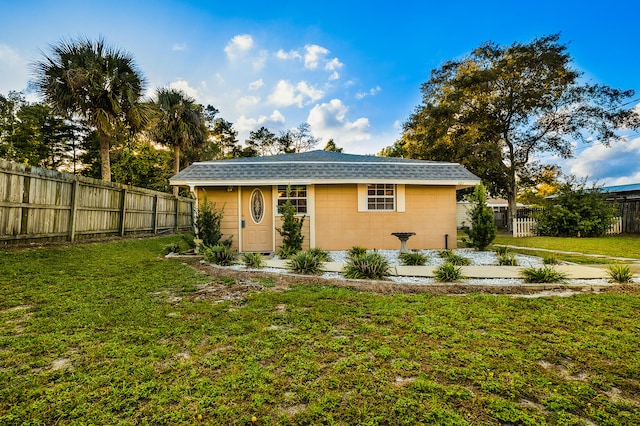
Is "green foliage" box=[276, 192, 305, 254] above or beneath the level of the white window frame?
beneath

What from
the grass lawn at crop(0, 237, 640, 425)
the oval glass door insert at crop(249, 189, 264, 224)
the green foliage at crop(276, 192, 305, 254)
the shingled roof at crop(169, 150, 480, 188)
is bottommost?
the grass lawn at crop(0, 237, 640, 425)

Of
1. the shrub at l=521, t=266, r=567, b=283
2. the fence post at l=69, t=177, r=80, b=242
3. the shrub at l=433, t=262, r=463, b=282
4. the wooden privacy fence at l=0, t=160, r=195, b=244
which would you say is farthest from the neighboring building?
the shrub at l=521, t=266, r=567, b=283

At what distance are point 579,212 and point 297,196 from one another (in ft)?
46.0

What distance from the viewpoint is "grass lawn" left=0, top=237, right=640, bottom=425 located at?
6.00 ft

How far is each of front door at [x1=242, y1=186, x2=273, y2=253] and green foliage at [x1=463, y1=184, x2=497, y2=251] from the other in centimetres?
644

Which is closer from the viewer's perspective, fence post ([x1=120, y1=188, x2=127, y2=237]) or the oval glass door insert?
the oval glass door insert

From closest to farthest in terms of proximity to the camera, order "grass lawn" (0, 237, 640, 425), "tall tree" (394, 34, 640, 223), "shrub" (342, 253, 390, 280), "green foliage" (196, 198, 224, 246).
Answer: "grass lawn" (0, 237, 640, 425), "shrub" (342, 253, 390, 280), "green foliage" (196, 198, 224, 246), "tall tree" (394, 34, 640, 223)

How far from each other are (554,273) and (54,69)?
55.0 feet

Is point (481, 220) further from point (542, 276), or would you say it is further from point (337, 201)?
point (337, 201)

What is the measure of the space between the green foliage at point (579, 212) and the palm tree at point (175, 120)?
71.4ft

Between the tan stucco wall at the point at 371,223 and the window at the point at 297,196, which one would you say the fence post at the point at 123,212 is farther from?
the tan stucco wall at the point at 371,223

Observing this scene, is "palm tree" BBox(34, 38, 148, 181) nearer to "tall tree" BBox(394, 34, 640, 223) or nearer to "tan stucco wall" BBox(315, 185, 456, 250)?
"tan stucco wall" BBox(315, 185, 456, 250)

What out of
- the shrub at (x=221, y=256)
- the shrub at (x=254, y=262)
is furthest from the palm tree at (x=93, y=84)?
the shrub at (x=254, y=262)

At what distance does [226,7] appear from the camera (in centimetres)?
1038
